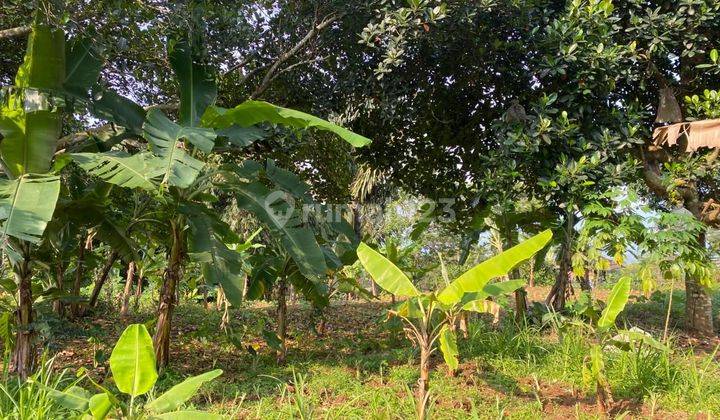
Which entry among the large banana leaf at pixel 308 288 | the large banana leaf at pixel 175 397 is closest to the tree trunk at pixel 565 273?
the large banana leaf at pixel 308 288

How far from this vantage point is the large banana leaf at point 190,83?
15.9 ft

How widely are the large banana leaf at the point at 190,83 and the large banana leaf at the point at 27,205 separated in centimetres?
151

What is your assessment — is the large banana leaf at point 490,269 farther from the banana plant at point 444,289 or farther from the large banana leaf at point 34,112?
the large banana leaf at point 34,112

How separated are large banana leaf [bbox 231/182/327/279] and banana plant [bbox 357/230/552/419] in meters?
1.26

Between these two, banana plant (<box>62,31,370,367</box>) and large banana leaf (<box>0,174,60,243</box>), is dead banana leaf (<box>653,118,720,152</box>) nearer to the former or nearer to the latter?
banana plant (<box>62,31,370,367</box>)

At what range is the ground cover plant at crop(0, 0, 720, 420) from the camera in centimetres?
363

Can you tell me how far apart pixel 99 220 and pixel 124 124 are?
96cm

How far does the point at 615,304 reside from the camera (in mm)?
3680

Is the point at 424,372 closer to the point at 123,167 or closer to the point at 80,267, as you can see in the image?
the point at 123,167

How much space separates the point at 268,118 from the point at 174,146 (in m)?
0.86

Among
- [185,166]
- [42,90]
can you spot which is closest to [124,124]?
[42,90]

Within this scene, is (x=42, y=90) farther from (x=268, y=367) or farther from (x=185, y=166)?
(x=268, y=367)

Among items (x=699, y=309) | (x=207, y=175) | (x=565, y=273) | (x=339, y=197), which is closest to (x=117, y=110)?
(x=207, y=175)

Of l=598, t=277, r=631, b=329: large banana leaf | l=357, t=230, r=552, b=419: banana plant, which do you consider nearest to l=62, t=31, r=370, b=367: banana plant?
l=357, t=230, r=552, b=419: banana plant
